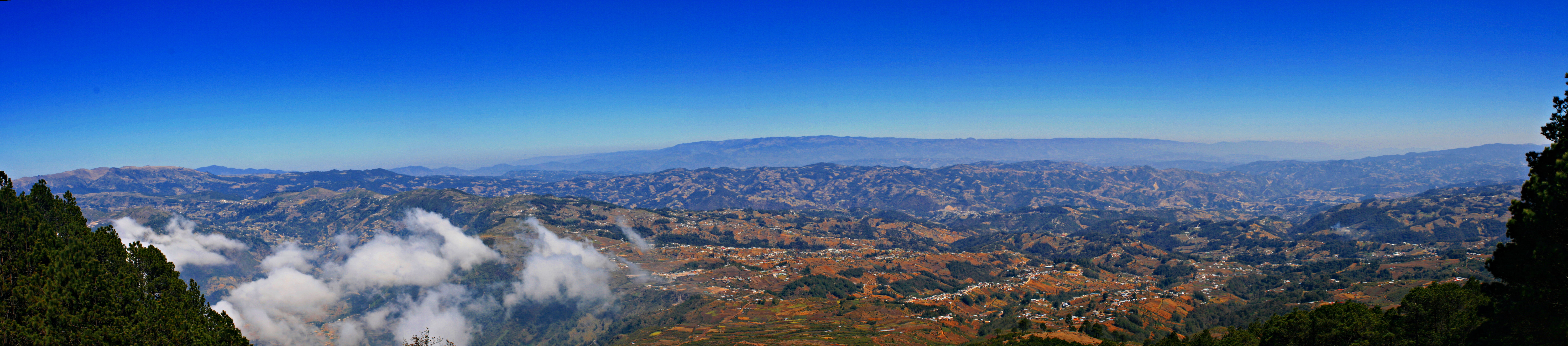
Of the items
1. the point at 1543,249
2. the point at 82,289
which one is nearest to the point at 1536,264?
the point at 1543,249

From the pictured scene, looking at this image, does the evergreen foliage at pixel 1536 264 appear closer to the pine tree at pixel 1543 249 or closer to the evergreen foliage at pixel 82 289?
the pine tree at pixel 1543 249

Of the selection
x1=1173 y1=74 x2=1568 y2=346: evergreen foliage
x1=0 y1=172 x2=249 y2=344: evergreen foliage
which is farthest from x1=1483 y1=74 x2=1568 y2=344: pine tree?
x1=0 y1=172 x2=249 y2=344: evergreen foliage

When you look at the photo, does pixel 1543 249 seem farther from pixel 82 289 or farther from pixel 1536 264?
pixel 82 289

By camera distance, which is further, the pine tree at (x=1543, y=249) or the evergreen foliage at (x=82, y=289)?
the evergreen foliage at (x=82, y=289)

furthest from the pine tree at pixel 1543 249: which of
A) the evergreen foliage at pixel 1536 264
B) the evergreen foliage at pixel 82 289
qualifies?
the evergreen foliage at pixel 82 289

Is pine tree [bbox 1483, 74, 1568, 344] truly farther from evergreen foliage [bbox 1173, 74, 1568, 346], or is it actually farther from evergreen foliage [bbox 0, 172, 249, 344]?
evergreen foliage [bbox 0, 172, 249, 344]
